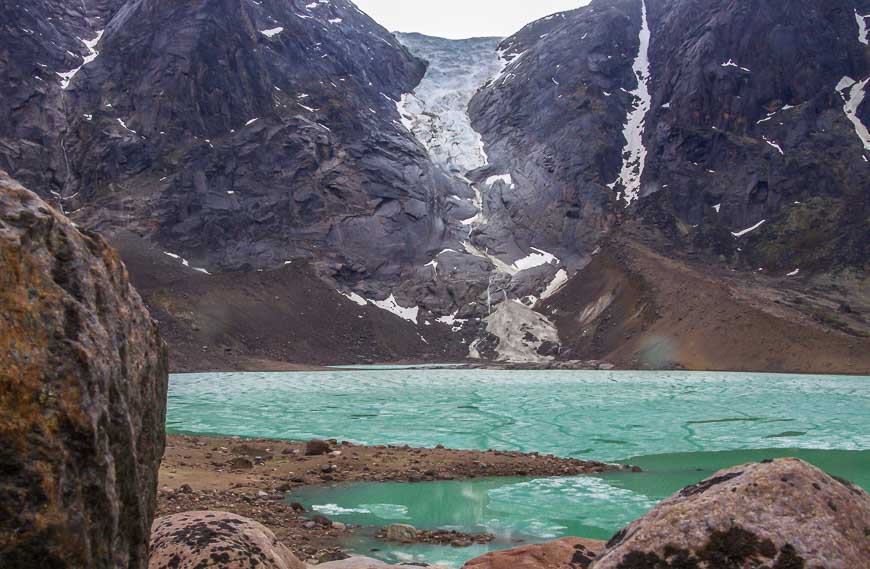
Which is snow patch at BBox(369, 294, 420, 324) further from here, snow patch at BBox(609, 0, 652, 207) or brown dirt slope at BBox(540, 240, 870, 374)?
snow patch at BBox(609, 0, 652, 207)

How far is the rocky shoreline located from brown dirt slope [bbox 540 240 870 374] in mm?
53234

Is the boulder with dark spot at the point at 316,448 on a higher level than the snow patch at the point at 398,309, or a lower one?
lower

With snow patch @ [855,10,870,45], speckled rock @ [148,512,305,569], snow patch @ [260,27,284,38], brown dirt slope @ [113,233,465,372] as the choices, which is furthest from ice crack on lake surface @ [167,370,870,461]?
snow patch @ [855,10,870,45]

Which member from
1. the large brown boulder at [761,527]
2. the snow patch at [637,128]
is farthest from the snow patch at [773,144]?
the large brown boulder at [761,527]

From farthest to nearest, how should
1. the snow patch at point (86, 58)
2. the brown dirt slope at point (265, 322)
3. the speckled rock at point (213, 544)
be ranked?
1. the snow patch at point (86, 58)
2. the brown dirt slope at point (265, 322)
3. the speckled rock at point (213, 544)

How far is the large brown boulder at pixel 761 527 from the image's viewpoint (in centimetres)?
339

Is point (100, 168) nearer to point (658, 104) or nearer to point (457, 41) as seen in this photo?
point (658, 104)

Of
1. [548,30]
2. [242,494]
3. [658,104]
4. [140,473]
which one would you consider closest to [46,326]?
[140,473]

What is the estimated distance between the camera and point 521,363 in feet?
257

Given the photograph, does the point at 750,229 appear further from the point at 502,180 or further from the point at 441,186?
the point at 441,186

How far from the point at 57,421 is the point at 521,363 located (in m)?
76.7

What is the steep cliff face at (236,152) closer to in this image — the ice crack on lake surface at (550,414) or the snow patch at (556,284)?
the snow patch at (556,284)

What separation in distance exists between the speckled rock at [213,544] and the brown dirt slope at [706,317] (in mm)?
64200

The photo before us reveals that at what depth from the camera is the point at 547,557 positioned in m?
6.50
